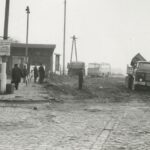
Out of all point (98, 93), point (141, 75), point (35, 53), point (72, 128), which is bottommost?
point (98, 93)

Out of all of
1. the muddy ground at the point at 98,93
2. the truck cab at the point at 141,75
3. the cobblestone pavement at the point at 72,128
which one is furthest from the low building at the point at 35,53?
the cobblestone pavement at the point at 72,128

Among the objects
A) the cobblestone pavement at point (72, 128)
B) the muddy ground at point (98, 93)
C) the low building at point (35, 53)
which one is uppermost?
the low building at point (35, 53)

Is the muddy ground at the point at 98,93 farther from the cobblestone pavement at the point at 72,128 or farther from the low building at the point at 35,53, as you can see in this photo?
the low building at the point at 35,53

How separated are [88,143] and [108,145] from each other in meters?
0.43

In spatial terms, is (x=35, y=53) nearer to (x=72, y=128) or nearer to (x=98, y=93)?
(x=98, y=93)

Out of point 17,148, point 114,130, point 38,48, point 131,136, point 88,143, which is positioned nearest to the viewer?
point 17,148

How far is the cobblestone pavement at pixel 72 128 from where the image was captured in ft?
29.2

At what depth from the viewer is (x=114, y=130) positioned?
1120cm

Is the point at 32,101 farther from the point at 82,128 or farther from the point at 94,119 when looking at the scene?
the point at 82,128

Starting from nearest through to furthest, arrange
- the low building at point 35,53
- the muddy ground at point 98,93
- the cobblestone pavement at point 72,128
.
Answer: the cobblestone pavement at point 72,128, the muddy ground at point 98,93, the low building at point 35,53

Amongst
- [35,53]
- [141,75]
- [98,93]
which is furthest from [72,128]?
[35,53]

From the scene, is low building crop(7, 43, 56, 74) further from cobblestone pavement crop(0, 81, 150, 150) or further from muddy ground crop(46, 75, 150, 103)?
cobblestone pavement crop(0, 81, 150, 150)

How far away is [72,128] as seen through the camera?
37.6 ft

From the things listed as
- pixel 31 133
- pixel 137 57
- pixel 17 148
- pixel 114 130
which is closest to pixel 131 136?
pixel 114 130
